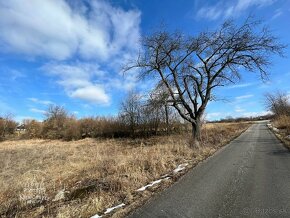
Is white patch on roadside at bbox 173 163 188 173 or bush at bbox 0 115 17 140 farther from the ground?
bush at bbox 0 115 17 140

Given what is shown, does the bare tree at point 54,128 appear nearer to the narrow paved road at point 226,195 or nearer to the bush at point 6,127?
the bush at point 6,127

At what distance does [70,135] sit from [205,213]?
148 feet

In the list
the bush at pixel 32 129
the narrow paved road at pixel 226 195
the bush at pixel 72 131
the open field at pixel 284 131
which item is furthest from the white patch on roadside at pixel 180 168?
the bush at pixel 32 129

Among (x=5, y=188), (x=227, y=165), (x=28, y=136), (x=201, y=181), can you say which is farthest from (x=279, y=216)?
(x=28, y=136)

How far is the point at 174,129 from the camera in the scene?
137 feet

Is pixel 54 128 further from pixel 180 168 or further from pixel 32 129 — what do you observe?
pixel 180 168

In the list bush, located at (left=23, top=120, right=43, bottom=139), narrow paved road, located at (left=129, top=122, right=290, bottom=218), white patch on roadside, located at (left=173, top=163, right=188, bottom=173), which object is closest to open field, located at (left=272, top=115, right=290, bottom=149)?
white patch on roadside, located at (left=173, top=163, right=188, bottom=173)

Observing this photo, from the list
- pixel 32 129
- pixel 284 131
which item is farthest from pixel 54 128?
pixel 284 131

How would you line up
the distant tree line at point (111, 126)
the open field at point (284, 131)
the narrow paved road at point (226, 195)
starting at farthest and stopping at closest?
1. the distant tree line at point (111, 126)
2. the open field at point (284, 131)
3. the narrow paved road at point (226, 195)

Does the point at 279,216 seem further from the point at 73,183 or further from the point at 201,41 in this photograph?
the point at 201,41

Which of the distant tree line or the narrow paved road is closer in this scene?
the narrow paved road

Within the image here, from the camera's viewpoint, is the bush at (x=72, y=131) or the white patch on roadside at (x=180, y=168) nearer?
the white patch on roadside at (x=180, y=168)

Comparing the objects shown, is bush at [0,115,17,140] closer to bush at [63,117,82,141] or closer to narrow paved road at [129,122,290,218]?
bush at [63,117,82,141]

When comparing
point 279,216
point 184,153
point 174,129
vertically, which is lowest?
point 279,216
